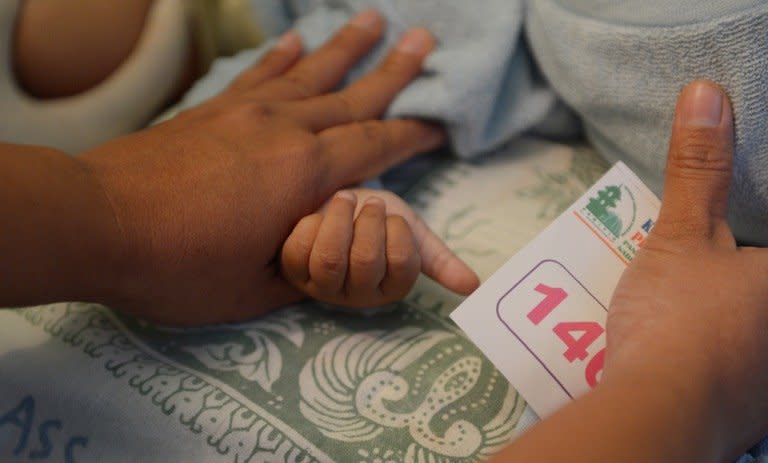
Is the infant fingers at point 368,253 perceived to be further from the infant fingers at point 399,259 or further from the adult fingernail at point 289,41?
the adult fingernail at point 289,41

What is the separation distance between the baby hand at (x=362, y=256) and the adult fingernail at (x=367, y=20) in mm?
249

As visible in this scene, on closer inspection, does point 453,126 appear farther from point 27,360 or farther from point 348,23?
point 27,360

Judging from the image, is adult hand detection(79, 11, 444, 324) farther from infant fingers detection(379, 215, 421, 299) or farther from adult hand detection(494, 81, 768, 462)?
adult hand detection(494, 81, 768, 462)

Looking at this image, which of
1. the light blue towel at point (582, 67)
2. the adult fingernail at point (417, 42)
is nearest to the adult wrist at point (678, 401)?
the light blue towel at point (582, 67)

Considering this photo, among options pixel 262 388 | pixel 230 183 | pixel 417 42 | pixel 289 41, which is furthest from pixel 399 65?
pixel 262 388

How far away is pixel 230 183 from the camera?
1.84ft

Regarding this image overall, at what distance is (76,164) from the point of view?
1.73 ft

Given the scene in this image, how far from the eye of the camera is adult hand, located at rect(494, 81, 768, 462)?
16.1 inches

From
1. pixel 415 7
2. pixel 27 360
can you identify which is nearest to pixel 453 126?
pixel 415 7

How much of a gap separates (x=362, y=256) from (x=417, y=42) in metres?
0.31

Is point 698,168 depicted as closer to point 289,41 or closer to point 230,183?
point 230,183

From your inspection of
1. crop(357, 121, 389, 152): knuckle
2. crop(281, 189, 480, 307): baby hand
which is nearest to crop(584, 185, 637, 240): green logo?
crop(281, 189, 480, 307): baby hand

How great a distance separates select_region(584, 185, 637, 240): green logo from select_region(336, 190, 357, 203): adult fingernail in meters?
0.19

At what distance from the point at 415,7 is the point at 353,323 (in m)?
0.37
